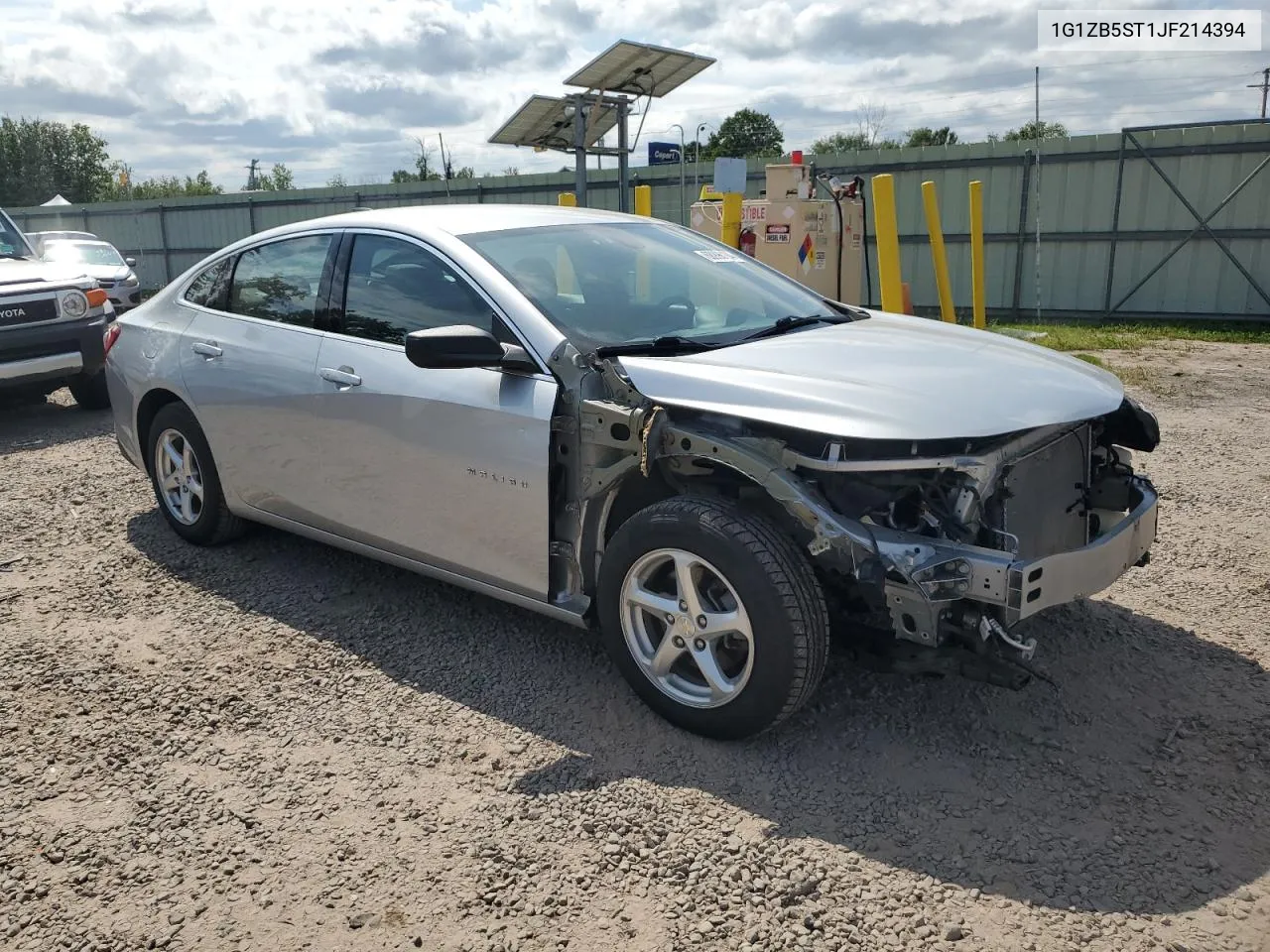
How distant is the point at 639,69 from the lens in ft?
36.2

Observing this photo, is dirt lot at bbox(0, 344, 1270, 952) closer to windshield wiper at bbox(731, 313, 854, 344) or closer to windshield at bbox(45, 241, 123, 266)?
windshield wiper at bbox(731, 313, 854, 344)

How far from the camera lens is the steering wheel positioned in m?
3.91

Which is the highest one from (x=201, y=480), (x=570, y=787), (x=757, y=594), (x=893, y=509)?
(x=893, y=509)

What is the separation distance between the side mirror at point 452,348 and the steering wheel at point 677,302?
28.8 inches

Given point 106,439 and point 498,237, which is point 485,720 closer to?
point 498,237

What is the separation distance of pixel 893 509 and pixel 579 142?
9206 millimetres

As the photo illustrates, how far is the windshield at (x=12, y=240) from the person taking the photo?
9.24 meters

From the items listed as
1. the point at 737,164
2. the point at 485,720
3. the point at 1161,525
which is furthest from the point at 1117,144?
the point at 485,720

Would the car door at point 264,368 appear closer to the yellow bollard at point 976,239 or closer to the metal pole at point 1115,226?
the yellow bollard at point 976,239

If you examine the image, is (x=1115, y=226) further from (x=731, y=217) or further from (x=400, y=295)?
(x=400, y=295)

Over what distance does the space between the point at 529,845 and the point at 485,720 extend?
76 cm

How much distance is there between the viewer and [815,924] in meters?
2.51

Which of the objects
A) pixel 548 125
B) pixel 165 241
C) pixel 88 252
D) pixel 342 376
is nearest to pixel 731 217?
pixel 548 125

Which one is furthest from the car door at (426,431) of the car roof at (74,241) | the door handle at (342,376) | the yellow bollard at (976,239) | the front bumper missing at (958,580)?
the car roof at (74,241)
